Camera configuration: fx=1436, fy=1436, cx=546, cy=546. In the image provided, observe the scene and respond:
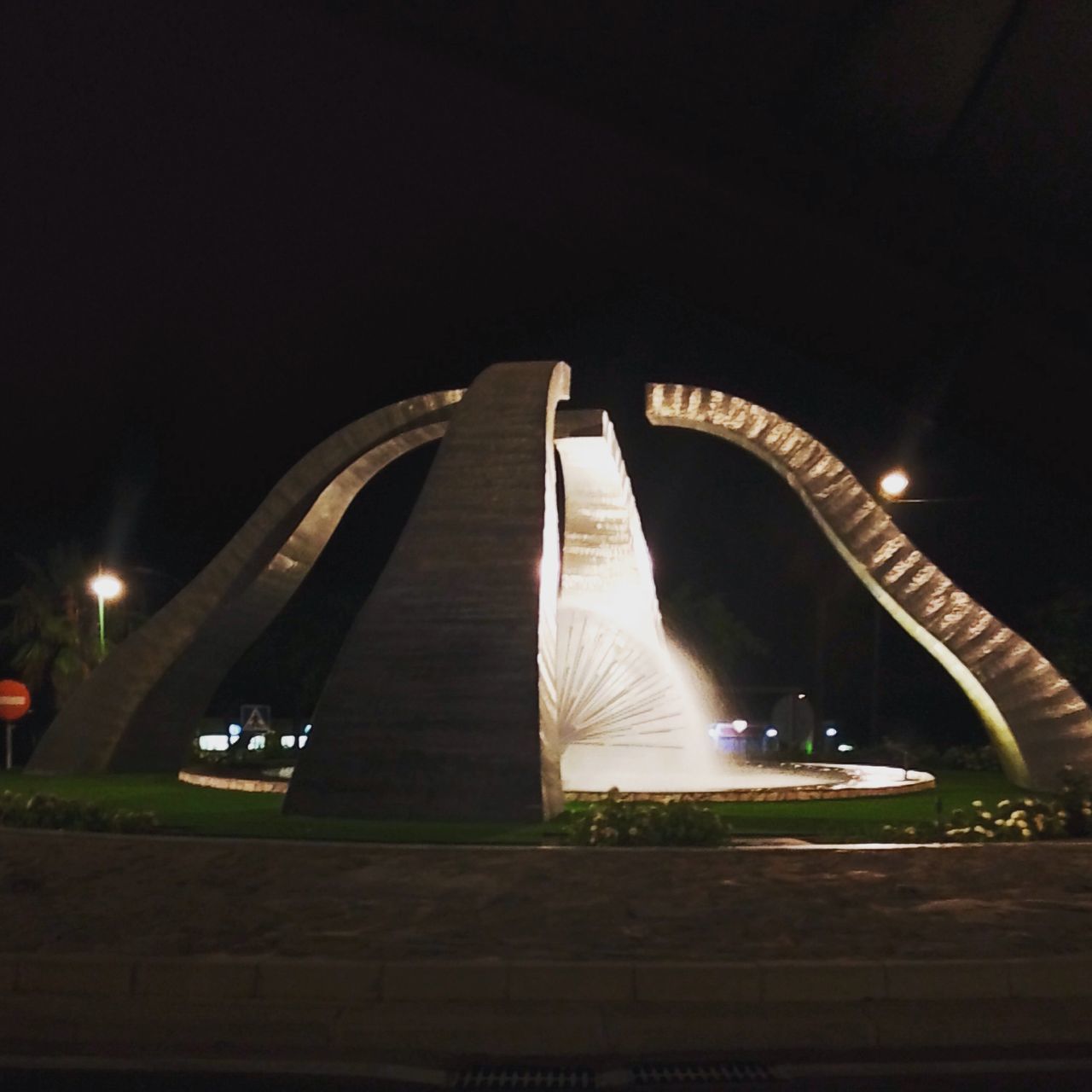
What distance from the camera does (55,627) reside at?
3703 centimetres

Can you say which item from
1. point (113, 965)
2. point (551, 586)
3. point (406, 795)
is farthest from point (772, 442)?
point (113, 965)

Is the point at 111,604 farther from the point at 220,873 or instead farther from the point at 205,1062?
the point at 205,1062

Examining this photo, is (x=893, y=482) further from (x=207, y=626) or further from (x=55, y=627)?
(x=55, y=627)

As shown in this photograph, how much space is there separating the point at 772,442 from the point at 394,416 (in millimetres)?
5751

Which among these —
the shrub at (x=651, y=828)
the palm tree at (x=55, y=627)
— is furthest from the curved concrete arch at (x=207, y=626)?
the palm tree at (x=55, y=627)

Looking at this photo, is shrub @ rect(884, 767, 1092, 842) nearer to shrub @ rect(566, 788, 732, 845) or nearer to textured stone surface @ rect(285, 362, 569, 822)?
shrub @ rect(566, 788, 732, 845)

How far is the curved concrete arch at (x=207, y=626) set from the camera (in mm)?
21516

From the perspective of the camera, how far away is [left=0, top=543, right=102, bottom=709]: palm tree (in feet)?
121

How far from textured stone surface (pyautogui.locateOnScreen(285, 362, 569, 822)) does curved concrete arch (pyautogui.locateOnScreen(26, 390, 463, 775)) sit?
17.8 feet

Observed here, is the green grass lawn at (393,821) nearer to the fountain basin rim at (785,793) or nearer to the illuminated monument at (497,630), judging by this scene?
the fountain basin rim at (785,793)

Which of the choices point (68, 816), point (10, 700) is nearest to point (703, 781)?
point (68, 816)

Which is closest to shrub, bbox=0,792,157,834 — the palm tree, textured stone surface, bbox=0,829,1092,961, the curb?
textured stone surface, bbox=0,829,1092,961

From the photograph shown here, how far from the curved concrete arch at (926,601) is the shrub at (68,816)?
35.9 feet

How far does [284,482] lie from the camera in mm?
22078
